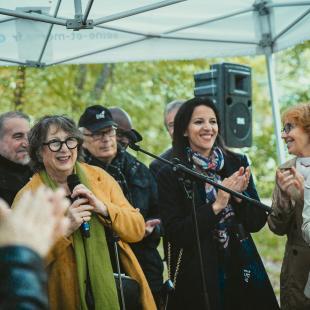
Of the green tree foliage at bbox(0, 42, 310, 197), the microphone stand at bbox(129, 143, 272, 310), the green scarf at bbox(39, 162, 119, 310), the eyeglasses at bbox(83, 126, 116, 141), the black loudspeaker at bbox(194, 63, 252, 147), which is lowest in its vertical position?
the green scarf at bbox(39, 162, 119, 310)

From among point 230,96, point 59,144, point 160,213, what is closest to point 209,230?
point 160,213

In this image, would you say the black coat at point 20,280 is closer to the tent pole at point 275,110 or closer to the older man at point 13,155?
the older man at point 13,155

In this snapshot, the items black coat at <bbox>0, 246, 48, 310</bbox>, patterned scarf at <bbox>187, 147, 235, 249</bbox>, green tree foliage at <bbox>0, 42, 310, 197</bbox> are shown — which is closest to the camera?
black coat at <bbox>0, 246, 48, 310</bbox>

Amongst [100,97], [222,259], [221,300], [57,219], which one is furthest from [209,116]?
[100,97]

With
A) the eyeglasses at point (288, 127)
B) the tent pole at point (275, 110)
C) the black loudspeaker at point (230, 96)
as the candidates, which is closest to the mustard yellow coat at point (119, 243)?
the eyeglasses at point (288, 127)

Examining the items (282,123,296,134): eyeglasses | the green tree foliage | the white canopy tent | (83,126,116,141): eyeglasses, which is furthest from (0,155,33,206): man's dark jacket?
the green tree foliage

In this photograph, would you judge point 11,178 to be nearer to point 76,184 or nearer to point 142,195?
point 76,184

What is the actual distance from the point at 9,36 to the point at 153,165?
6.21 ft

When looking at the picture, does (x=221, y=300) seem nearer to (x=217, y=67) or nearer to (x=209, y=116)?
(x=209, y=116)

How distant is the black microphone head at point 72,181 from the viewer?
12.8 feet

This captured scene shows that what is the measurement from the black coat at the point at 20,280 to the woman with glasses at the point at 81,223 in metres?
2.36

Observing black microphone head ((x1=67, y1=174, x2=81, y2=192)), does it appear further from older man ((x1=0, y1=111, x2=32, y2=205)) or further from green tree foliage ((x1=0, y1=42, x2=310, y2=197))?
green tree foliage ((x1=0, y1=42, x2=310, y2=197))

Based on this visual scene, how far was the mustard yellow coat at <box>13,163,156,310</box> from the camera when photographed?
3.76m

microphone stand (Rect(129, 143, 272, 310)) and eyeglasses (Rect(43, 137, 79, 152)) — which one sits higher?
eyeglasses (Rect(43, 137, 79, 152))
